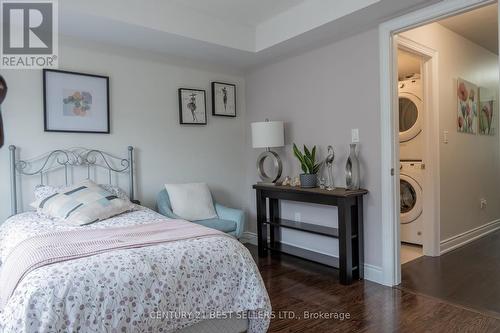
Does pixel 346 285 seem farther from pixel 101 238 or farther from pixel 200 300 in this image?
pixel 101 238

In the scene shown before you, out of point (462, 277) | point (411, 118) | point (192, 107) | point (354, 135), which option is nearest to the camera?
point (462, 277)

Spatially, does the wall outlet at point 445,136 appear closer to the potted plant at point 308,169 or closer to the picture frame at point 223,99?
the potted plant at point 308,169

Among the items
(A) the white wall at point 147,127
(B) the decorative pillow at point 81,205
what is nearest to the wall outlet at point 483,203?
(A) the white wall at point 147,127

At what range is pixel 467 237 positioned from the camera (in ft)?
12.8

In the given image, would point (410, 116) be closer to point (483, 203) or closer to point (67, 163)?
point (483, 203)

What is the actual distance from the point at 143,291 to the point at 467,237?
3.85m

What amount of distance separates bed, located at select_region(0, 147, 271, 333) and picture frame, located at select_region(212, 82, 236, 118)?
2.06 metres

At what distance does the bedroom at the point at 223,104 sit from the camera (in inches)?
102

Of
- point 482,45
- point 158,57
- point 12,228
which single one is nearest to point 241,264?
point 12,228

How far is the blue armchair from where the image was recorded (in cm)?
318

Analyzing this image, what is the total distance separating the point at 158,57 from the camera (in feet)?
11.4

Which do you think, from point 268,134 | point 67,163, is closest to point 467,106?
point 268,134

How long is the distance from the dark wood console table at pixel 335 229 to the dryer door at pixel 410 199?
1213 mm

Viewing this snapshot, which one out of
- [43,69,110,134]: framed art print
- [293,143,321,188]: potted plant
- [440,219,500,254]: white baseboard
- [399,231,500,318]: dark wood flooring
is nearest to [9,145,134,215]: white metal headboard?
[43,69,110,134]: framed art print
